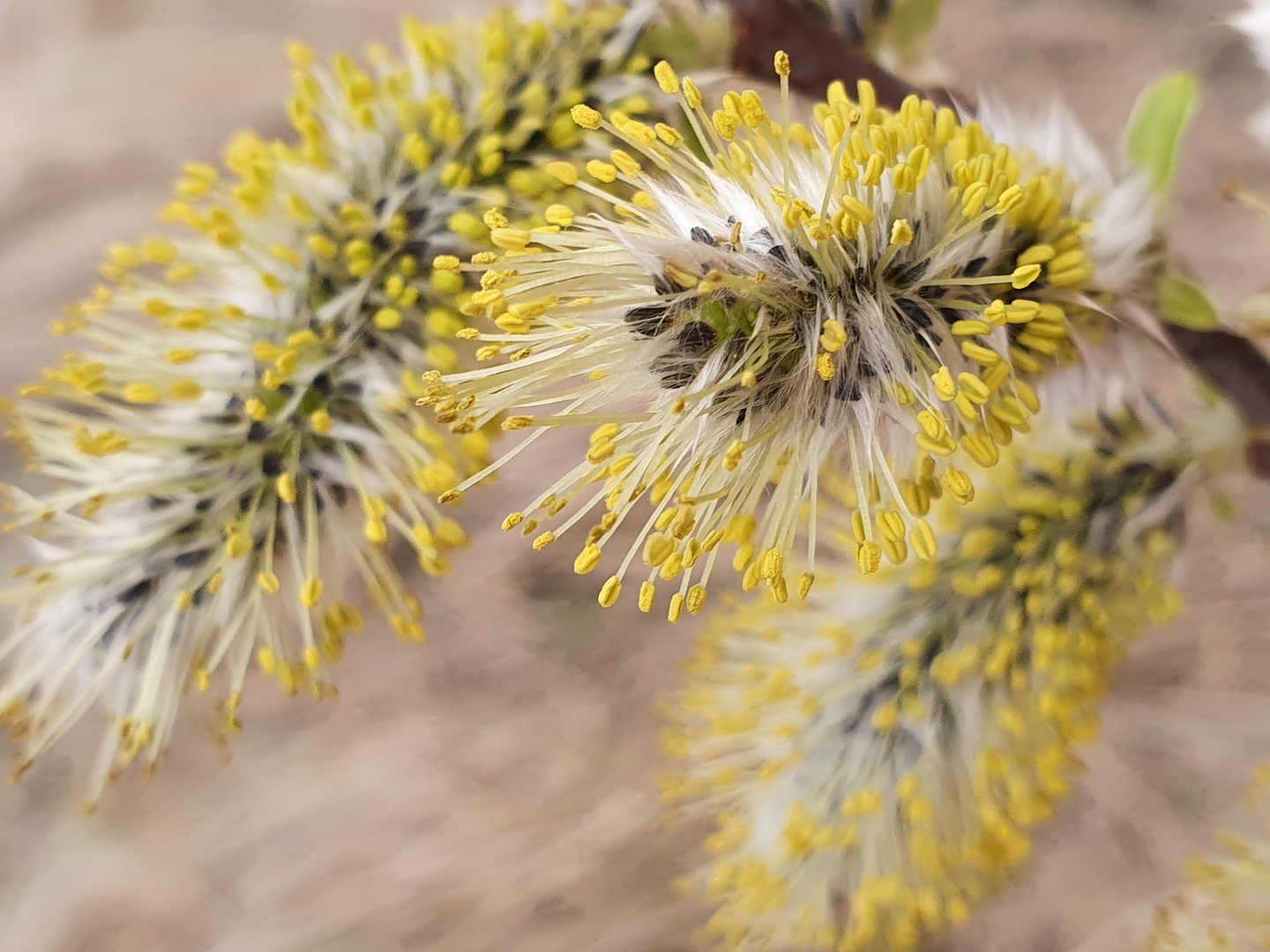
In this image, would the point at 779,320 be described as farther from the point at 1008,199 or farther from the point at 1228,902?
the point at 1228,902

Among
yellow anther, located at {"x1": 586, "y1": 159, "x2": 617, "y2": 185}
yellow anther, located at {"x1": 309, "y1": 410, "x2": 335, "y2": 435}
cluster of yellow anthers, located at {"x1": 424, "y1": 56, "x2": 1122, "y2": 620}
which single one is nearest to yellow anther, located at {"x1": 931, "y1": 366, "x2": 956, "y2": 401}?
cluster of yellow anthers, located at {"x1": 424, "y1": 56, "x2": 1122, "y2": 620}

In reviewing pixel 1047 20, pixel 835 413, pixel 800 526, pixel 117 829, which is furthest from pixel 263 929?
pixel 1047 20

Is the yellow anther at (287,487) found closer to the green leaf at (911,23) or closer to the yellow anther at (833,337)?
the yellow anther at (833,337)

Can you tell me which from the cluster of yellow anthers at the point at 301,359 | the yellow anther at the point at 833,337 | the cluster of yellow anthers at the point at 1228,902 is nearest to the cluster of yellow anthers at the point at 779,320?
the yellow anther at the point at 833,337

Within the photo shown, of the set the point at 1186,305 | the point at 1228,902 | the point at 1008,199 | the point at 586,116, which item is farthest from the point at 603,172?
the point at 1228,902

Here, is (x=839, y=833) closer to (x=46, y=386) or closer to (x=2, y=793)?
(x=46, y=386)
